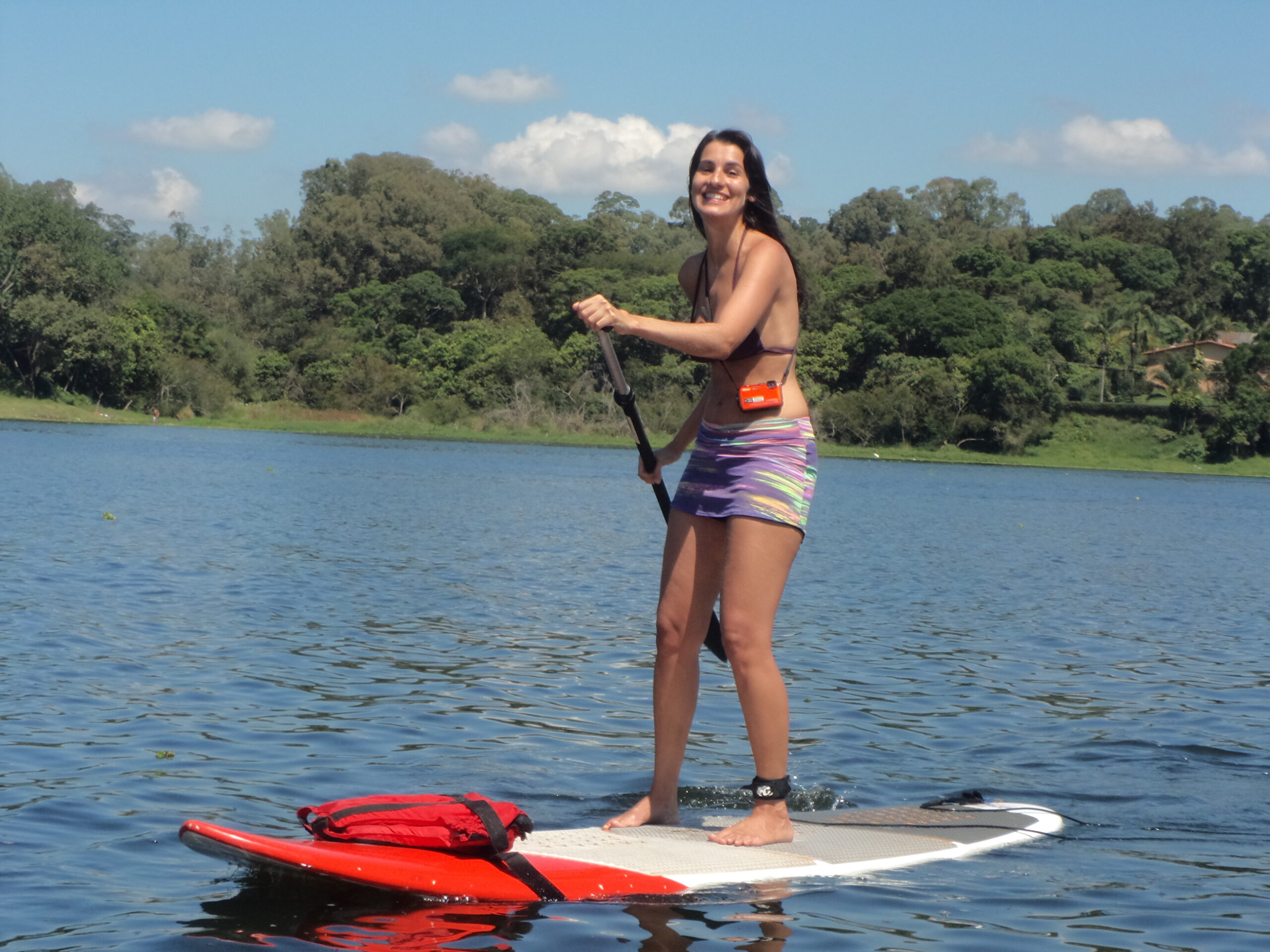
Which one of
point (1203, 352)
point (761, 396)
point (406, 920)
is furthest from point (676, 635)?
point (1203, 352)

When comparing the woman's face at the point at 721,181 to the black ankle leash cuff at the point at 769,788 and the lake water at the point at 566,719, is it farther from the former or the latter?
the lake water at the point at 566,719

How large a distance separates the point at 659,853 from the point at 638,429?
162 cm

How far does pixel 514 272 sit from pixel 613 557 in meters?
74.1

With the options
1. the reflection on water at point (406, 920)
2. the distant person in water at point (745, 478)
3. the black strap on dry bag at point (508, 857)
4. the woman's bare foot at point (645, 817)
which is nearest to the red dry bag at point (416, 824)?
the black strap on dry bag at point (508, 857)

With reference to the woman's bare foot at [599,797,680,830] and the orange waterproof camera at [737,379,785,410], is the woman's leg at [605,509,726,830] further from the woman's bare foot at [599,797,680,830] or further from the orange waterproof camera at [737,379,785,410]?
the orange waterproof camera at [737,379,785,410]

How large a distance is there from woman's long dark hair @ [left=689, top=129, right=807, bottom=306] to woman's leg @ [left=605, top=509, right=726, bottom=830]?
3.23ft

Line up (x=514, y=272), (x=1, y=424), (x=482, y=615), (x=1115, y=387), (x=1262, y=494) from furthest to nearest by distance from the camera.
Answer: (x=514, y=272)
(x=1115, y=387)
(x=1, y=424)
(x=1262, y=494)
(x=482, y=615)

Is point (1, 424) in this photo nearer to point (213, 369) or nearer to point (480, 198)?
point (213, 369)

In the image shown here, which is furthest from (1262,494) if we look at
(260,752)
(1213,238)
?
(1213,238)

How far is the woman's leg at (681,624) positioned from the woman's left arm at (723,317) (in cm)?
76

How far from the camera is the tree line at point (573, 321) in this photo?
7400 cm

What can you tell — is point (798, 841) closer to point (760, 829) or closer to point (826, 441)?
point (760, 829)

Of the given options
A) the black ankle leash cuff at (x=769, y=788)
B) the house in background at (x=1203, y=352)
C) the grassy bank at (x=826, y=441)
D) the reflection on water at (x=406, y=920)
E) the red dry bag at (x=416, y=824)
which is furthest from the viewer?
the house in background at (x=1203, y=352)

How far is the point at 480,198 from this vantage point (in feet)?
366
